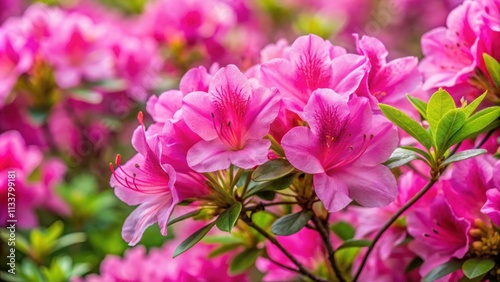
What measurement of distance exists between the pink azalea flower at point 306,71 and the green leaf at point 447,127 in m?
0.13

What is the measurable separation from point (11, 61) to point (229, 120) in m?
0.92

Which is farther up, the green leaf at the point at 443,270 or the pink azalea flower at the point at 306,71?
the pink azalea flower at the point at 306,71

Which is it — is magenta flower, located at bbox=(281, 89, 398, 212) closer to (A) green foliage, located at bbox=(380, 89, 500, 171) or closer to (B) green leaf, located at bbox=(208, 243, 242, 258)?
(A) green foliage, located at bbox=(380, 89, 500, 171)

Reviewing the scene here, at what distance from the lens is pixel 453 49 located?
3.81 feet

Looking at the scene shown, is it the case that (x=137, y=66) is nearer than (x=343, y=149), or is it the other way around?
(x=343, y=149)

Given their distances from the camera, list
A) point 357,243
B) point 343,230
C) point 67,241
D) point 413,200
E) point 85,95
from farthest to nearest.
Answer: point 85,95
point 67,241
point 343,230
point 357,243
point 413,200

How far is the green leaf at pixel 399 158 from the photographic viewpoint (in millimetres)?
975

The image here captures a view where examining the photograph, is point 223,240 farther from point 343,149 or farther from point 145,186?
point 343,149

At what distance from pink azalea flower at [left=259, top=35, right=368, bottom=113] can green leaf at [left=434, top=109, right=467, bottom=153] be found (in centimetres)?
13

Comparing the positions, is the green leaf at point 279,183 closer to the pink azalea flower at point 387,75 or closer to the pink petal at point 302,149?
the pink petal at point 302,149

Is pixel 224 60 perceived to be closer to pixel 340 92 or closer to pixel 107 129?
pixel 107 129

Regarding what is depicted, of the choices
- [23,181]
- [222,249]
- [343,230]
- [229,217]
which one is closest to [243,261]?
[222,249]

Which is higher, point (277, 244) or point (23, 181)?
point (277, 244)

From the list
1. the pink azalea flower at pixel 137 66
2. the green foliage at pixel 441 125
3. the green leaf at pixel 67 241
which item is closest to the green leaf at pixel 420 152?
the green foliage at pixel 441 125
